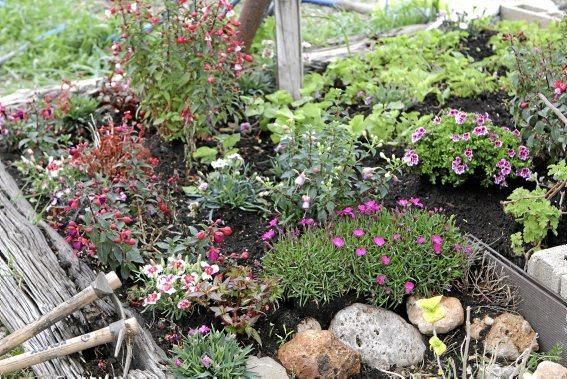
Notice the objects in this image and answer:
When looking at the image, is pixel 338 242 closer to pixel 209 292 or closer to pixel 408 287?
pixel 408 287

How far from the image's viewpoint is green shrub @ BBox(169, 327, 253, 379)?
11.4 feet

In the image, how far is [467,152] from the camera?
14.7 feet

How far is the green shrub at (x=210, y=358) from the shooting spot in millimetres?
3477

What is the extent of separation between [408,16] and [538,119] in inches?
118

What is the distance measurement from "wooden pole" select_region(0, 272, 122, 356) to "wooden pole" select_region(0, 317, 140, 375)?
0.32ft

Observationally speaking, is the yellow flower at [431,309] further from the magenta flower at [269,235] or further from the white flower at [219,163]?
the white flower at [219,163]

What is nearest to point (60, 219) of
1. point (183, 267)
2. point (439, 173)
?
point (183, 267)

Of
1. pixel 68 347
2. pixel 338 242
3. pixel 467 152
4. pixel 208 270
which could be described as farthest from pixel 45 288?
pixel 467 152

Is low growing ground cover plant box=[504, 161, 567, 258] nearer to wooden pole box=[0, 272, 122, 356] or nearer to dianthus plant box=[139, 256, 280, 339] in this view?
dianthus plant box=[139, 256, 280, 339]

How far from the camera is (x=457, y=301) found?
3980mm

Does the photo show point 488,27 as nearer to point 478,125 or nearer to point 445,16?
point 445,16

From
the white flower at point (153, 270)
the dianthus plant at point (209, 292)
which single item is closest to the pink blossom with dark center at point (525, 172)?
the dianthus plant at point (209, 292)

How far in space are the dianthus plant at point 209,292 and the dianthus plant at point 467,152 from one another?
121cm

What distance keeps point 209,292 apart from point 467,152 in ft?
5.07
